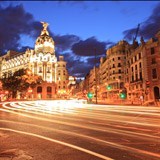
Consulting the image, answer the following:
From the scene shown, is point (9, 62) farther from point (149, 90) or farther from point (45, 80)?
point (149, 90)

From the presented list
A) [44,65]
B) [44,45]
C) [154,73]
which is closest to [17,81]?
[44,65]

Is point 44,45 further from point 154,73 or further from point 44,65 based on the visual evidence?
point 154,73

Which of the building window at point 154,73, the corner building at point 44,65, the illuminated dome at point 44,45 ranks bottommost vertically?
the building window at point 154,73

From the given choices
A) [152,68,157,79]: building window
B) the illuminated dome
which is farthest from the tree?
[152,68,157,79]: building window

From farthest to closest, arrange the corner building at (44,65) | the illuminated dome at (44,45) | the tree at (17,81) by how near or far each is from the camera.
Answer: the illuminated dome at (44,45) → the corner building at (44,65) → the tree at (17,81)

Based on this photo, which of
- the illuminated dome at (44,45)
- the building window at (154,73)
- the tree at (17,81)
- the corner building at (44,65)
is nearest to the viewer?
the building window at (154,73)

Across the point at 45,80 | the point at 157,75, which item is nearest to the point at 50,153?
the point at 157,75

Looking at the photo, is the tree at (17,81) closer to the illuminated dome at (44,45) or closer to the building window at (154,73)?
the illuminated dome at (44,45)

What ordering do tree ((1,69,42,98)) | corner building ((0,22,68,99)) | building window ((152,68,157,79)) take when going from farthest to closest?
corner building ((0,22,68,99)) → tree ((1,69,42,98)) → building window ((152,68,157,79))

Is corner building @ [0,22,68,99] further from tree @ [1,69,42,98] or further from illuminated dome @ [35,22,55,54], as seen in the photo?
tree @ [1,69,42,98]

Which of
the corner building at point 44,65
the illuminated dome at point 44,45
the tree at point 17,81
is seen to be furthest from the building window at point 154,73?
the illuminated dome at point 44,45

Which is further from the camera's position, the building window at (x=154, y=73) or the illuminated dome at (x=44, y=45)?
the illuminated dome at (x=44, y=45)

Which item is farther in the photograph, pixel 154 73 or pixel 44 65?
pixel 44 65

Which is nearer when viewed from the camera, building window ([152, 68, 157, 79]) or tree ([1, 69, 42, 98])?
building window ([152, 68, 157, 79])
